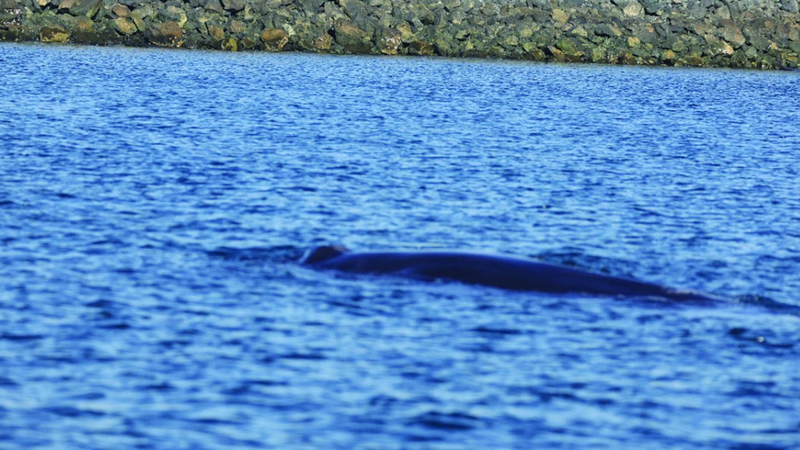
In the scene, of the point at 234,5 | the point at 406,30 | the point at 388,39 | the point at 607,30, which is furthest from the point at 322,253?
the point at 607,30

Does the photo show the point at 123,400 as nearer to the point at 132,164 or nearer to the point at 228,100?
the point at 132,164

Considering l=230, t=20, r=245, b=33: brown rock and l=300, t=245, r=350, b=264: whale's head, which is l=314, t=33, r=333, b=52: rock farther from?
l=300, t=245, r=350, b=264: whale's head

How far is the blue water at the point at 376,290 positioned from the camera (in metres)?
13.8

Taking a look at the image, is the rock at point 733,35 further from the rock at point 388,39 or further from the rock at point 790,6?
the rock at point 388,39

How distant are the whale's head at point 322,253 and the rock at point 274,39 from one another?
62.4 meters

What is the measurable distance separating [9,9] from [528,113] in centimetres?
4293

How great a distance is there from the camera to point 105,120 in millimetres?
41625

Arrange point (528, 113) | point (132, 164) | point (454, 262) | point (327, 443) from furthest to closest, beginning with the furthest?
point (528, 113) < point (132, 164) < point (454, 262) < point (327, 443)

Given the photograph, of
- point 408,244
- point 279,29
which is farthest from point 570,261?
point 279,29

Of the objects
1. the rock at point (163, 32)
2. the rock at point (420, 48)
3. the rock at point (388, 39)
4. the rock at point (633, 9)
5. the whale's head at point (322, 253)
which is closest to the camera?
the whale's head at point (322, 253)

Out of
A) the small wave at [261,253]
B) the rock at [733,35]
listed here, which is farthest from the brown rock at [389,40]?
the small wave at [261,253]

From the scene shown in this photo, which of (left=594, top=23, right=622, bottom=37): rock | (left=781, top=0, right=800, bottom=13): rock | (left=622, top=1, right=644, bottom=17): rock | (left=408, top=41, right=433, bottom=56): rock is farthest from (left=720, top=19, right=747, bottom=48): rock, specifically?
(left=408, top=41, right=433, bottom=56): rock

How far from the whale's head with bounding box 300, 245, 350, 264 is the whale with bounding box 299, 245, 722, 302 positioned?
70 millimetres

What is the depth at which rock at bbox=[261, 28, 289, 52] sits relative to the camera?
81438 millimetres
